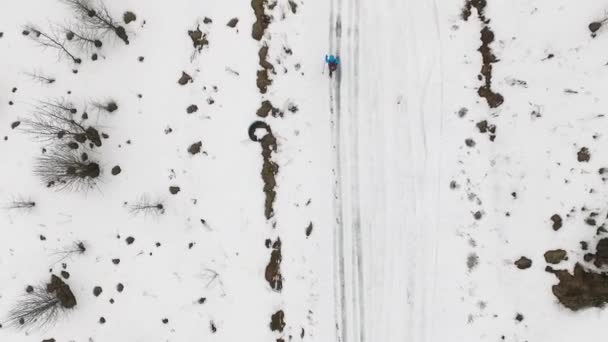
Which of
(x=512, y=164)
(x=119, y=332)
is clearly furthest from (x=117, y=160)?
(x=512, y=164)

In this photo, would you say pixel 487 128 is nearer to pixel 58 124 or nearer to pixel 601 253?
pixel 601 253

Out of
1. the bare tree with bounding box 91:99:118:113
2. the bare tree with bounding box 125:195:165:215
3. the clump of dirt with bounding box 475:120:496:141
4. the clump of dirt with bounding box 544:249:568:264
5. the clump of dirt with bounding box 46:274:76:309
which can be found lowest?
the clump of dirt with bounding box 46:274:76:309

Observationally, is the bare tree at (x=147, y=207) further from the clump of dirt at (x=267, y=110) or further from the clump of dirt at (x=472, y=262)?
the clump of dirt at (x=472, y=262)

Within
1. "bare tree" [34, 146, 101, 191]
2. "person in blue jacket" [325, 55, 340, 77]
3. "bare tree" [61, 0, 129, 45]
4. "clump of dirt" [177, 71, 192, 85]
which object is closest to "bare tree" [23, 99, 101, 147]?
"bare tree" [34, 146, 101, 191]

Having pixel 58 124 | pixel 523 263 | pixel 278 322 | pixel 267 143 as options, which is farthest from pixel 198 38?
pixel 523 263

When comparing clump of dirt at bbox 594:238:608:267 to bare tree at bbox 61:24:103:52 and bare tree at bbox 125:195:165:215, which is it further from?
bare tree at bbox 61:24:103:52

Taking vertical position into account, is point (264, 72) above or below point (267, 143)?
above
